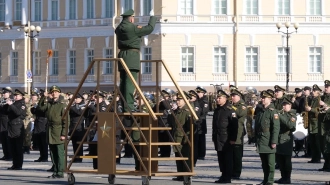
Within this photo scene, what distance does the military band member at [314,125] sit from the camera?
28484mm

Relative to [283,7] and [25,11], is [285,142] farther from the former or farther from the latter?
[25,11]

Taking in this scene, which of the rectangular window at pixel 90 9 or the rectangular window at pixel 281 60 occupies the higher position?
the rectangular window at pixel 90 9

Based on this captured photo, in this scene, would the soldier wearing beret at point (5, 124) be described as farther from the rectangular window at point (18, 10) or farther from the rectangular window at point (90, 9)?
the rectangular window at point (18, 10)

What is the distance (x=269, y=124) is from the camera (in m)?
21.9

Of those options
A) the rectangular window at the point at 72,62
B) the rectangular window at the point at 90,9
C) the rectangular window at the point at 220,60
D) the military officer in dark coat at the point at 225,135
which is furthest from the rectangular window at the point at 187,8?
the military officer in dark coat at the point at 225,135

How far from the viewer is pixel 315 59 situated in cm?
6938

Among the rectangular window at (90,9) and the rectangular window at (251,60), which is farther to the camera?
the rectangular window at (90,9)

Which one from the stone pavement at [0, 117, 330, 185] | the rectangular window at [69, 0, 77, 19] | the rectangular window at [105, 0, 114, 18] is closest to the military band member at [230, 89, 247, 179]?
the stone pavement at [0, 117, 330, 185]

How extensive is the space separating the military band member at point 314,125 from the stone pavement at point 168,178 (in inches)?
15.5

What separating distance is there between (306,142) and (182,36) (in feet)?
122

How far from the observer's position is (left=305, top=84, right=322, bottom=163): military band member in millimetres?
28484

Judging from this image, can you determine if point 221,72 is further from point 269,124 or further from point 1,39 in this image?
point 269,124

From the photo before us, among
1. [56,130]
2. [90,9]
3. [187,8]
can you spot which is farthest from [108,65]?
[56,130]

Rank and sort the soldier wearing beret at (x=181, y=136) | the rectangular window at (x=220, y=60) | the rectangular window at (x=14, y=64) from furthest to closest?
the rectangular window at (x=14, y=64) → the rectangular window at (x=220, y=60) → the soldier wearing beret at (x=181, y=136)
